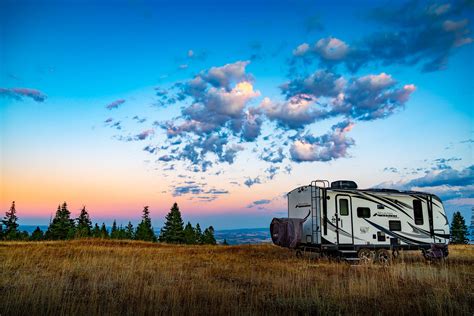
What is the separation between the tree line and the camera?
4666cm

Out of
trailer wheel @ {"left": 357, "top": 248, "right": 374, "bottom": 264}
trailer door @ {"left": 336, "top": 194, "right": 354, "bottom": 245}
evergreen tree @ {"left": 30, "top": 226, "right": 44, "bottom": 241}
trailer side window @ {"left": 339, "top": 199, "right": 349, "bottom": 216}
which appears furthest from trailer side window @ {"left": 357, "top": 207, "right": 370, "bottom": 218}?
evergreen tree @ {"left": 30, "top": 226, "right": 44, "bottom": 241}

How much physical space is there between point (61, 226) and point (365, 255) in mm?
44740

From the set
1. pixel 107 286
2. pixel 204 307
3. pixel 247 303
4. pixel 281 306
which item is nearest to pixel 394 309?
pixel 281 306

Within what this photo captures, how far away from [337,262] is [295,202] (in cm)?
379

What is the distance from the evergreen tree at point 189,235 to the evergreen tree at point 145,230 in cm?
608

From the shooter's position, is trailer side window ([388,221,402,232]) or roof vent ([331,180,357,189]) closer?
trailer side window ([388,221,402,232])

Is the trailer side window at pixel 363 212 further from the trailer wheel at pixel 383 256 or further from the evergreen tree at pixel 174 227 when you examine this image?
the evergreen tree at pixel 174 227

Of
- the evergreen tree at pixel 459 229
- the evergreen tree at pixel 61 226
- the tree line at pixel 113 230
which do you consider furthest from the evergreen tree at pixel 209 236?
the evergreen tree at pixel 459 229

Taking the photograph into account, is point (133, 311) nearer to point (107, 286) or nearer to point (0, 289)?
point (107, 286)

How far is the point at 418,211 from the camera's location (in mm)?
19000

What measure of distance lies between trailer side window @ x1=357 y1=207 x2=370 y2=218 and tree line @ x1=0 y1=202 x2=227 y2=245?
113 feet

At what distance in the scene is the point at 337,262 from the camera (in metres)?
17.3

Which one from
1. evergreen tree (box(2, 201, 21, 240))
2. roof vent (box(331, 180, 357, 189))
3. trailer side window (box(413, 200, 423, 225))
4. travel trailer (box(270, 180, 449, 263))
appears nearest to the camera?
travel trailer (box(270, 180, 449, 263))

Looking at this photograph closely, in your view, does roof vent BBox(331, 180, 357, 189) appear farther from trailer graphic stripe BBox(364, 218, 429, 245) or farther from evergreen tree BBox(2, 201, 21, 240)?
evergreen tree BBox(2, 201, 21, 240)
